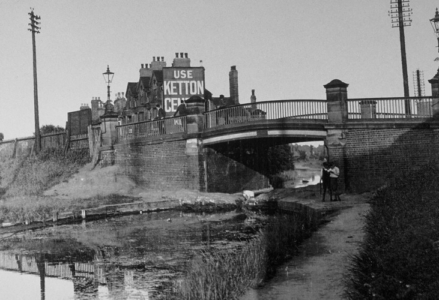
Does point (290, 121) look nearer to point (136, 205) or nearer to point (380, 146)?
point (380, 146)

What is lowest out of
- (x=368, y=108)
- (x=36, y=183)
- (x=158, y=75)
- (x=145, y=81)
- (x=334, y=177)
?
(x=334, y=177)

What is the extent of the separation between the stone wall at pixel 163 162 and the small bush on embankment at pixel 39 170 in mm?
3216

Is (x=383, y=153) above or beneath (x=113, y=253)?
above

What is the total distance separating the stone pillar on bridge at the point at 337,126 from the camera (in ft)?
62.5

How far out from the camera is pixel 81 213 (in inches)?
687

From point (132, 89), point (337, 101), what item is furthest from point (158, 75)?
point (337, 101)

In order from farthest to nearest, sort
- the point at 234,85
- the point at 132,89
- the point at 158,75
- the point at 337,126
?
1. the point at 132,89
2. the point at 234,85
3. the point at 158,75
4. the point at 337,126

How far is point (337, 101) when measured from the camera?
1917 cm

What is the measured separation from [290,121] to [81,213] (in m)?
8.86

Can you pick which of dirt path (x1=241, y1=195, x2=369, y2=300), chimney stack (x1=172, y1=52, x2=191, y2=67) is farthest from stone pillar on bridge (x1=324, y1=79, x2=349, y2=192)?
chimney stack (x1=172, y1=52, x2=191, y2=67)

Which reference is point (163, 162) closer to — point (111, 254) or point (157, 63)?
point (111, 254)

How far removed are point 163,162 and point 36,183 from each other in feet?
23.2

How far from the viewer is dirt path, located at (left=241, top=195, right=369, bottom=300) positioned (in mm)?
6535

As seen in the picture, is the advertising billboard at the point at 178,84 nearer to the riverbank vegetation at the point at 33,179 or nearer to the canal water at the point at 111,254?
the riverbank vegetation at the point at 33,179
